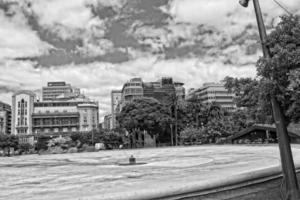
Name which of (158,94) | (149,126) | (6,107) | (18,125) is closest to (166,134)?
(149,126)

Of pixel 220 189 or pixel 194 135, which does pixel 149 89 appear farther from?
pixel 220 189

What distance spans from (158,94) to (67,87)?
8053 cm

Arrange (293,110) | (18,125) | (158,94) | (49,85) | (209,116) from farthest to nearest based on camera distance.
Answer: (49,85) < (158,94) < (18,125) < (209,116) < (293,110)

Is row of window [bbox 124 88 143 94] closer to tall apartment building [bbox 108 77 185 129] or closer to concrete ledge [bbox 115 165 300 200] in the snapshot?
tall apartment building [bbox 108 77 185 129]

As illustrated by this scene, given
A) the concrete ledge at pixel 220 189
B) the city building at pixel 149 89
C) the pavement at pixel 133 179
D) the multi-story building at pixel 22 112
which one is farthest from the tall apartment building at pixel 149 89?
the concrete ledge at pixel 220 189

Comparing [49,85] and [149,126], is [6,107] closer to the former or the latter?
[49,85]

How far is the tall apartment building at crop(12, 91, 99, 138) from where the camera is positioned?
433 ft

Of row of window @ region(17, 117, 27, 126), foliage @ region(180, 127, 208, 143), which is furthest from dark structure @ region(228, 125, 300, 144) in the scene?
row of window @ region(17, 117, 27, 126)

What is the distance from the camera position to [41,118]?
439ft

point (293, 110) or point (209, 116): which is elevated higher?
point (209, 116)

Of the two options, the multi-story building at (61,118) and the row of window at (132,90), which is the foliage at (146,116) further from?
the multi-story building at (61,118)

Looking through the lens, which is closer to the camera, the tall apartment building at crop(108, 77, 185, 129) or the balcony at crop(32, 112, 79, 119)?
the tall apartment building at crop(108, 77, 185, 129)

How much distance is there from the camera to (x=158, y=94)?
144500mm

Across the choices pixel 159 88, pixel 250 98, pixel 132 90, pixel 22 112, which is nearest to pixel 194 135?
pixel 250 98
